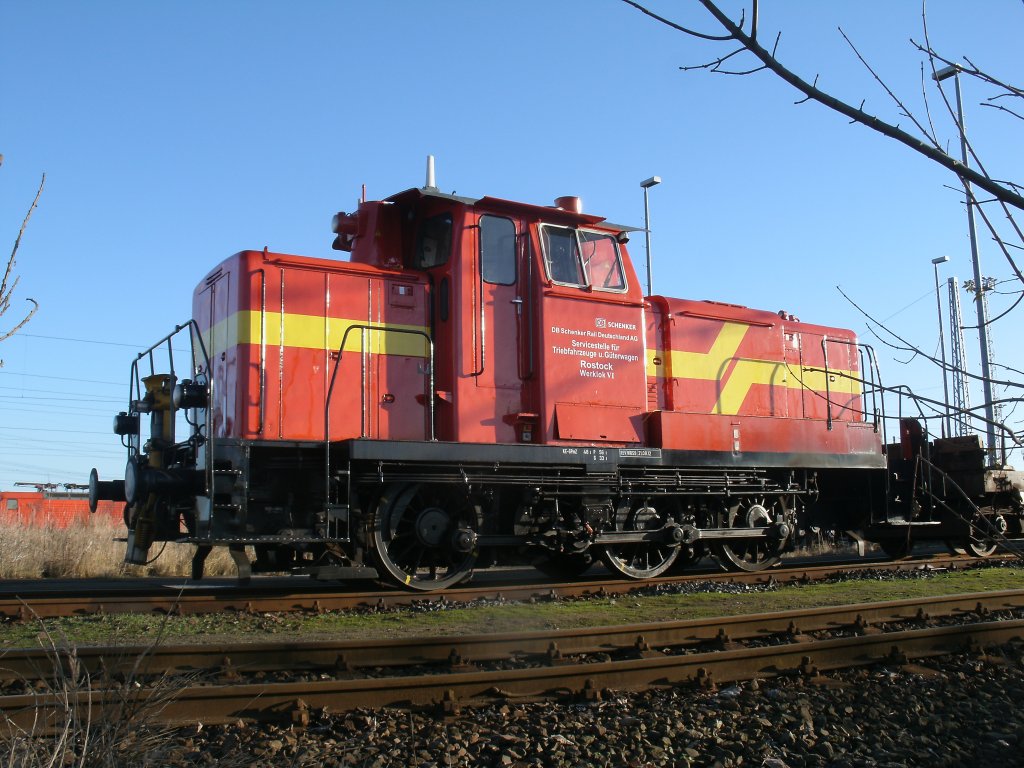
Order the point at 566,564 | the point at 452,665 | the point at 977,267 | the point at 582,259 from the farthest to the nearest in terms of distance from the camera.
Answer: the point at 566,564
the point at 582,259
the point at 452,665
the point at 977,267

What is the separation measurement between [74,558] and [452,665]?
9209 millimetres

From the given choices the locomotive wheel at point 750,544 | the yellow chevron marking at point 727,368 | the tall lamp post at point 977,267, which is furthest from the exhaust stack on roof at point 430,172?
the tall lamp post at point 977,267

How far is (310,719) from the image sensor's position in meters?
4.24

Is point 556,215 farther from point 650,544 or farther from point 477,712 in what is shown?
point 477,712

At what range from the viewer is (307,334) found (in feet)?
27.0

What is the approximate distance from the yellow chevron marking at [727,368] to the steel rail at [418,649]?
416 cm

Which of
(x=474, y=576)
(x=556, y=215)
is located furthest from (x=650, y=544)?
(x=556, y=215)

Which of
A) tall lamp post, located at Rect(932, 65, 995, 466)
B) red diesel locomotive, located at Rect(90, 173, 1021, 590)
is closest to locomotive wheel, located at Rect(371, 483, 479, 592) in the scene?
red diesel locomotive, located at Rect(90, 173, 1021, 590)

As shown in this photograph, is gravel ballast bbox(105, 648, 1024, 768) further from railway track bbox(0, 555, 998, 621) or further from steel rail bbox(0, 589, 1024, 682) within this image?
railway track bbox(0, 555, 998, 621)

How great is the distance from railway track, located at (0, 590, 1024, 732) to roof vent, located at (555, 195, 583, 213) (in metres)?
4.77

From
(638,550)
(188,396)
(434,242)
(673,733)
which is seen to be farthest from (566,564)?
(673,733)

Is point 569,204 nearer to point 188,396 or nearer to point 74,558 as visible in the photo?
point 188,396

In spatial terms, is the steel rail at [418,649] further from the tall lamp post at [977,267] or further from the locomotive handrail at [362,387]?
the tall lamp post at [977,267]

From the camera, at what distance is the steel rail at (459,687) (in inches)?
155
